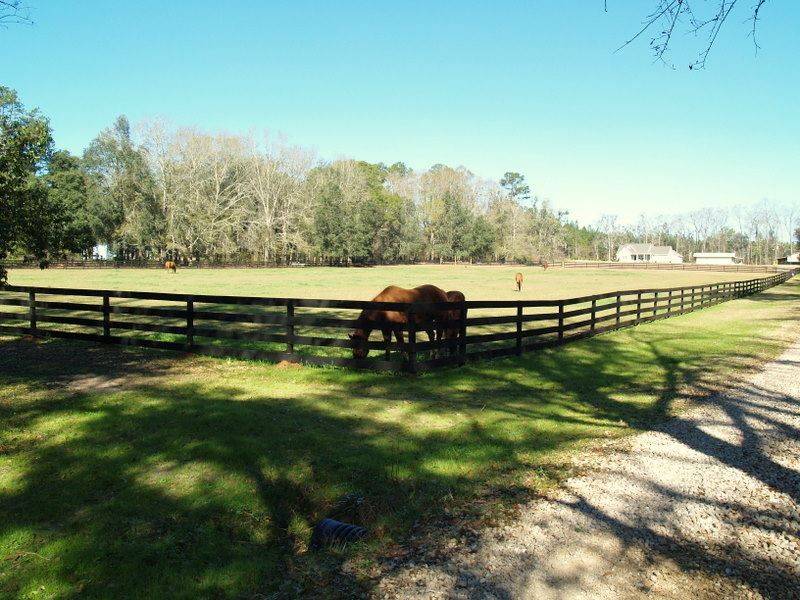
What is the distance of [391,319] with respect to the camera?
10.8m

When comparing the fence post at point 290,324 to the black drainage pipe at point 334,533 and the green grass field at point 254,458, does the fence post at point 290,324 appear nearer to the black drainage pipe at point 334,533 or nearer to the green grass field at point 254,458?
the green grass field at point 254,458

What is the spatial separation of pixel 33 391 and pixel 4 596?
17.1ft

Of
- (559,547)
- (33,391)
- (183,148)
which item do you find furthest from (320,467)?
(183,148)

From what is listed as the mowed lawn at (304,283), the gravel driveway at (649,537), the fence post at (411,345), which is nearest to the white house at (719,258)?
the mowed lawn at (304,283)

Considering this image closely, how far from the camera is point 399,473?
16.7ft

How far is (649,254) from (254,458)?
16099 cm

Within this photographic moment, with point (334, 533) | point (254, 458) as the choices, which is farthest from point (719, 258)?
point (334, 533)

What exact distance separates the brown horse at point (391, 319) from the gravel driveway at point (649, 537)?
15.8 ft

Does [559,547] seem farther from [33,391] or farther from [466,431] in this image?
[33,391]

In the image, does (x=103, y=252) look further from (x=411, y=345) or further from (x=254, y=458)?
(x=254, y=458)

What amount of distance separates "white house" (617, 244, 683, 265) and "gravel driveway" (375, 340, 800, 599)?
15389 centimetres

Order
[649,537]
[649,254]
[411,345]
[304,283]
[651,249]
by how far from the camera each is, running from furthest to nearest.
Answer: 1. [649,254]
2. [651,249]
3. [304,283]
4. [411,345]
5. [649,537]

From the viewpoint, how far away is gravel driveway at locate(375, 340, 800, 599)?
3.33m

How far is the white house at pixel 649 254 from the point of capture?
14762cm
